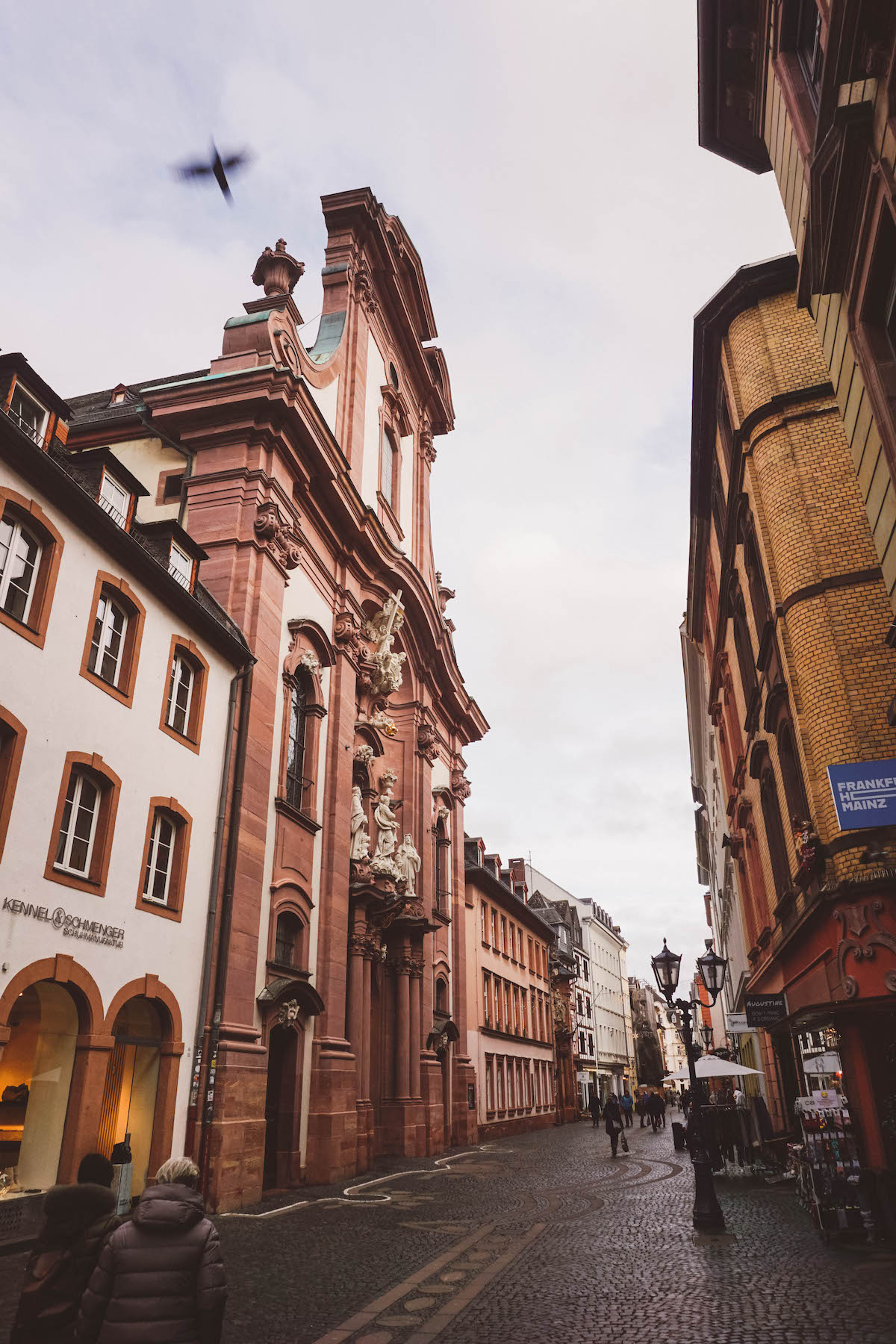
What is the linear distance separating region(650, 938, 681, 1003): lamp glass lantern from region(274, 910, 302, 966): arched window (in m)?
8.03

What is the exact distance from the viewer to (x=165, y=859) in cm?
1482

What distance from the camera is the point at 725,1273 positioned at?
30.1 feet

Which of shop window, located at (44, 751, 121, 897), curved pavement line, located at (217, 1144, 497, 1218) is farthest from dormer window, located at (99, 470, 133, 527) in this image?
curved pavement line, located at (217, 1144, 497, 1218)

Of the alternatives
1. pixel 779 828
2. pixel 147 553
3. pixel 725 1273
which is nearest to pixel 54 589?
pixel 147 553

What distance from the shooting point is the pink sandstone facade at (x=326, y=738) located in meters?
17.1

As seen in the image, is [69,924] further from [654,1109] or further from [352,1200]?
[654,1109]

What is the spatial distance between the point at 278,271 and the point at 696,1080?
21077 mm

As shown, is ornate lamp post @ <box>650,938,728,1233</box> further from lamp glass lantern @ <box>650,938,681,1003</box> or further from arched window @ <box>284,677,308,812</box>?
arched window @ <box>284,677,308,812</box>

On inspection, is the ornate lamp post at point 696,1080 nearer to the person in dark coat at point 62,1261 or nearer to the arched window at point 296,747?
the arched window at point 296,747

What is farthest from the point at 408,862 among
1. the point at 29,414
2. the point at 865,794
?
the point at 865,794

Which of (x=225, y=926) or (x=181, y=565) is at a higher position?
(x=181, y=565)

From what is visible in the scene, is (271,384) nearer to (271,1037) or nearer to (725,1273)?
(271,1037)

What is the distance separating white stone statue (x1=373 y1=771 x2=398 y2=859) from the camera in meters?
25.2

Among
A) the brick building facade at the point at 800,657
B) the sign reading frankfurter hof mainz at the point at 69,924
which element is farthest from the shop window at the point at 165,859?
the brick building facade at the point at 800,657
